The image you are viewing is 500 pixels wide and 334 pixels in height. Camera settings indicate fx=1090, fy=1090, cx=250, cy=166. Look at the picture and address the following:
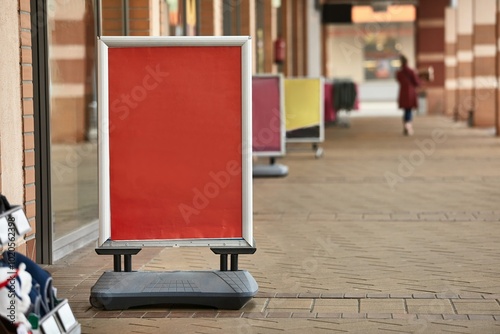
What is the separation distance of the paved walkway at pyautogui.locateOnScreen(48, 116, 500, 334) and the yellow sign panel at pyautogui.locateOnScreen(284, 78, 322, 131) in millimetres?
1380

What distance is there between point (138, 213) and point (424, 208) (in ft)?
15.0

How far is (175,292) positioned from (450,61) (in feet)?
92.8

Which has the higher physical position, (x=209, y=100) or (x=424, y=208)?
(x=209, y=100)

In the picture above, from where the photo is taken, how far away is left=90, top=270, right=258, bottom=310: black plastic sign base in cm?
531

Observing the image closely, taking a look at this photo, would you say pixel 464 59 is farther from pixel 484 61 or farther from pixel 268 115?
pixel 268 115

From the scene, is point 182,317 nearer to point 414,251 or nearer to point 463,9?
point 414,251

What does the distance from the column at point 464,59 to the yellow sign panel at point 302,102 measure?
14622mm

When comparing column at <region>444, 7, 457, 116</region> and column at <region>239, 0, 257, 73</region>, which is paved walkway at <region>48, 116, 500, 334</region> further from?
column at <region>444, 7, 457, 116</region>

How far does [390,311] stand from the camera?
5250mm

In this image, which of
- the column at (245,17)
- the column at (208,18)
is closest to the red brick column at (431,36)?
the column at (245,17)

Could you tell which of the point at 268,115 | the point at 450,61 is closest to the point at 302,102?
the point at 268,115

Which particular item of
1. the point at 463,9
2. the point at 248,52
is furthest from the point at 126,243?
the point at 463,9

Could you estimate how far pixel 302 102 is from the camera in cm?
1406

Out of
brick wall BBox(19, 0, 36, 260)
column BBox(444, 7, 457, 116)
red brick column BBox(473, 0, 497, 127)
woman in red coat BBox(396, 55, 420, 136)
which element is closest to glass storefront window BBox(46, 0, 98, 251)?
brick wall BBox(19, 0, 36, 260)
